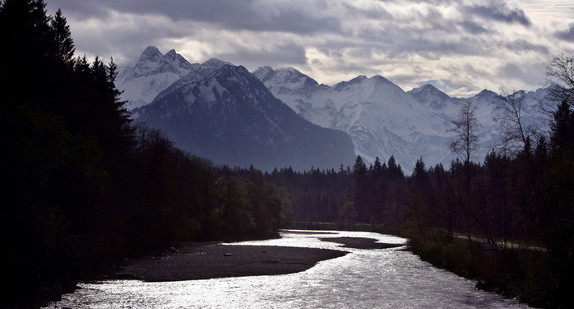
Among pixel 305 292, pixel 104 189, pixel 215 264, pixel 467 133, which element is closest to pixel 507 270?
pixel 467 133

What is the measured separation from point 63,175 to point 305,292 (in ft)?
77.5

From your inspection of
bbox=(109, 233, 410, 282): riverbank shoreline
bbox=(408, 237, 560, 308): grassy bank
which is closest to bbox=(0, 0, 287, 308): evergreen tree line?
bbox=(109, 233, 410, 282): riverbank shoreline

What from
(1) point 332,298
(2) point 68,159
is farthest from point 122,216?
(1) point 332,298

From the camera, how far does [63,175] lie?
4606 centimetres

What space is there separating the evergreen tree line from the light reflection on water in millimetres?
3714

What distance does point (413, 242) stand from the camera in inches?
3364

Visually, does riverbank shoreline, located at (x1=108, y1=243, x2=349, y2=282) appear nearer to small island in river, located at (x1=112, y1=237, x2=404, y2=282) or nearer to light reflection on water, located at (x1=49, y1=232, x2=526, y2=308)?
small island in river, located at (x1=112, y1=237, x2=404, y2=282)

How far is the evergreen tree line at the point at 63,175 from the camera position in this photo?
1345 inches

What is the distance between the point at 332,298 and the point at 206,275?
59.3 ft

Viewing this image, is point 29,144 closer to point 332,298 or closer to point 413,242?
point 332,298

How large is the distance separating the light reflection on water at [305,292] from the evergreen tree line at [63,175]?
3.71m

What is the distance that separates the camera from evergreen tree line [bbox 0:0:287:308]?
34156 mm

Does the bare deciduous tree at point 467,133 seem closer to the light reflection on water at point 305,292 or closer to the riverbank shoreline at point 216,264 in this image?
the light reflection on water at point 305,292

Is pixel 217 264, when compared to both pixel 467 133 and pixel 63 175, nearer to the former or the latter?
pixel 63 175
